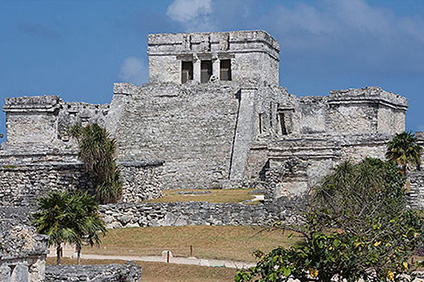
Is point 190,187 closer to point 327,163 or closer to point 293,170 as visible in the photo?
point 327,163

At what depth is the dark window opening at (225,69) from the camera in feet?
154

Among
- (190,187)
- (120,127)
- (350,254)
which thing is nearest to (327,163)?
(190,187)

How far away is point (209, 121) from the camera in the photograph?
4088 cm

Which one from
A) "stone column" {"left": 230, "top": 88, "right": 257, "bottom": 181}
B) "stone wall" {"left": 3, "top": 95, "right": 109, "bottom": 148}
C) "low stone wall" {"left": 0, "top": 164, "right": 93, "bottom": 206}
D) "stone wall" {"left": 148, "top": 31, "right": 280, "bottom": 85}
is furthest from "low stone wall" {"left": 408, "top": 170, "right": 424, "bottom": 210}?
"stone wall" {"left": 3, "top": 95, "right": 109, "bottom": 148}

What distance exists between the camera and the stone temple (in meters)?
34.2

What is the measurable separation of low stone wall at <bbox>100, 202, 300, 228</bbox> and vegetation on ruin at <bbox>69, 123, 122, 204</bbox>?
4.08ft

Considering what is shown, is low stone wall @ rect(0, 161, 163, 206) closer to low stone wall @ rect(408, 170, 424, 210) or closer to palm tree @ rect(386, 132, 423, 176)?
low stone wall @ rect(408, 170, 424, 210)

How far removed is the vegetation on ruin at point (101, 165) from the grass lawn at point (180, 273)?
763 centimetres

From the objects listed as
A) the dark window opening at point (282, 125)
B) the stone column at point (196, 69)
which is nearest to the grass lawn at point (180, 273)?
the dark window opening at point (282, 125)

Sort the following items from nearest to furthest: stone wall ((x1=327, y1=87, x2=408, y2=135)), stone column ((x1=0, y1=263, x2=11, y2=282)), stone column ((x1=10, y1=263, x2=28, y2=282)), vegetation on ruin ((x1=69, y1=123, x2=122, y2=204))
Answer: stone column ((x1=0, y1=263, x2=11, y2=282)) → stone column ((x1=10, y1=263, x2=28, y2=282)) → vegetation on ruin ((x1=69, y1=123, x2=122, y2=204)) → stone wall ((x1=327, y1=87, x2=408, y2=135))

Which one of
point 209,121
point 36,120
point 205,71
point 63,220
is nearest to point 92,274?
point 63,220

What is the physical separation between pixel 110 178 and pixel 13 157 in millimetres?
13224

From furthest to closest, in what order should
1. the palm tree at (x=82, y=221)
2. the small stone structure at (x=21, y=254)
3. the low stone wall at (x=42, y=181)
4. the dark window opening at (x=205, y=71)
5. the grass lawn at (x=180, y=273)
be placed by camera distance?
the dark window opening at (x=205, y=71) → the low stone wall at (x=42, y=181) → the palm tree at (x=82, y=221) → the grass lawn at (x=180, y=273) → the small stone structure at (x=21, y=254)

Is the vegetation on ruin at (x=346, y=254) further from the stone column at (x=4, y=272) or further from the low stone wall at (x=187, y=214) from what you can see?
the low stone wall at (x=187, y=214)
